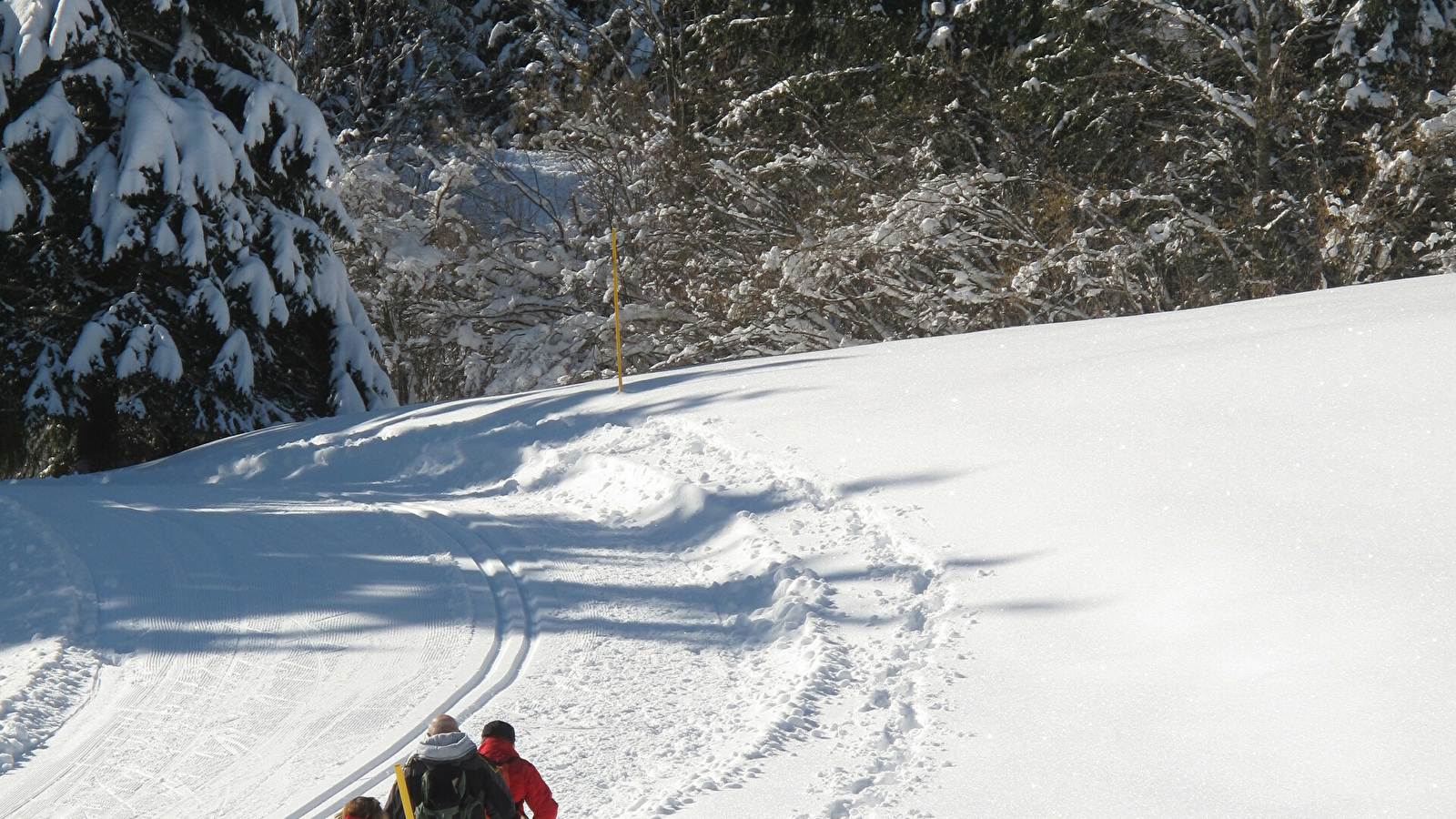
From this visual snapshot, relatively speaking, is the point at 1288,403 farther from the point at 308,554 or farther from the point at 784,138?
the point at 784,138

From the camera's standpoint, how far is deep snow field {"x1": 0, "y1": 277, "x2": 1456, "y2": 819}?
459 cm

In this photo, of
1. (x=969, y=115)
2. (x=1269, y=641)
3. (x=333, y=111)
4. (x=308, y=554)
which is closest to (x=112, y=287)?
(x=308, y=554)

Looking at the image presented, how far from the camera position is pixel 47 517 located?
407 inches

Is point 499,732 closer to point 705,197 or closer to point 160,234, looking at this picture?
point 160,234

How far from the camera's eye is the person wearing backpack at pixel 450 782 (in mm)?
3480

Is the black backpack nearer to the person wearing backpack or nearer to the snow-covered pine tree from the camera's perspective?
the person wearing backpack

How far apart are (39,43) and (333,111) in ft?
58.2

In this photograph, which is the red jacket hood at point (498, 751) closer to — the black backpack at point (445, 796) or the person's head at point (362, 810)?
the black backpack at point (445, 796)

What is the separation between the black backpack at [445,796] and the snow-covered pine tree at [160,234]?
13045mm

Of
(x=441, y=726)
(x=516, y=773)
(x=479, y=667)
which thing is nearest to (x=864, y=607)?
(x=479, y=667)

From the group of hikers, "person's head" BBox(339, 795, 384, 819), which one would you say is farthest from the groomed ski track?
"person's head" BBox(339, 795, 384, 819)

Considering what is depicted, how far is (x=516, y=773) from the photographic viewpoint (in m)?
3.91

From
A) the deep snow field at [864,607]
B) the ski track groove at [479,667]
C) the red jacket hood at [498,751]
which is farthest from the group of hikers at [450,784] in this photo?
the ski track groove at [479,667]

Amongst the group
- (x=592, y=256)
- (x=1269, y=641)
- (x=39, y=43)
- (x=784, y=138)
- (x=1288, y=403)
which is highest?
(x=39, y=43)
